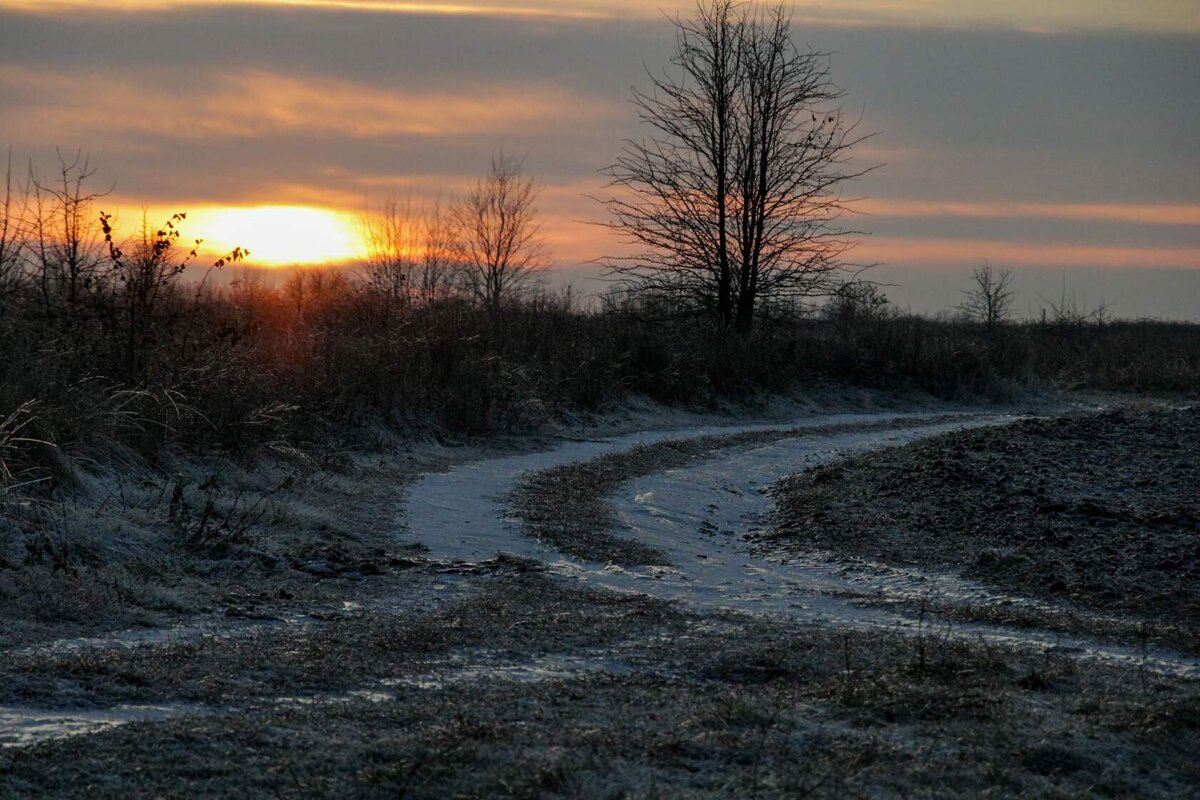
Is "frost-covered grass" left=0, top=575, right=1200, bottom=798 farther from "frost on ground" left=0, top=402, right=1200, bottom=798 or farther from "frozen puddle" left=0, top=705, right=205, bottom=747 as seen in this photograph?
"frozen puddle" left=0, top=705, right=205, bottom=747

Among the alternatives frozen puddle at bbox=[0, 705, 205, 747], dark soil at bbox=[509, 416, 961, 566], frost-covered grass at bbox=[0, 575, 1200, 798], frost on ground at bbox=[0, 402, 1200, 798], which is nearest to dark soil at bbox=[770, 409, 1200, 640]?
frost on ground at bbox=[0, 402, 1200, 798]

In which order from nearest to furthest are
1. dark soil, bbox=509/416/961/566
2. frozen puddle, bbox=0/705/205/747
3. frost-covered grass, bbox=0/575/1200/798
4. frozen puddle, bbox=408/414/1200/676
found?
frost-covered grass, bbox=0/575/1200/798 → frozen puddle, bbox=0/705/205/747 → frozen puddle, bbox=408/414/1200/676 → dark soil, bbox=509/416/961/566

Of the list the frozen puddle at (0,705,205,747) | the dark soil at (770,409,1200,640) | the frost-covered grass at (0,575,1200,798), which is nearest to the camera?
the frost-covered grass at (0,575,1200,798)

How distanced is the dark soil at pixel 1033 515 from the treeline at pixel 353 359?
5.43m

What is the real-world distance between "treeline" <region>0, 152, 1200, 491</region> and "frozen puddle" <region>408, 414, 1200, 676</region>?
2.03m

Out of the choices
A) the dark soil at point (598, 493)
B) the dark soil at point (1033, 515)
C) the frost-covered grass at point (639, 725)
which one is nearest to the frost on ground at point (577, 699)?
the frost-covered grass at point (639, 725)

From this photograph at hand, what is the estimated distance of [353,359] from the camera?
15.8 meters

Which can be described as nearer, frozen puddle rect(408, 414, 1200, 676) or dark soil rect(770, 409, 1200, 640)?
frozen puddle rect(408, 414, 1200, 676)

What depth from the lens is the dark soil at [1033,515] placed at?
7699 millimetres

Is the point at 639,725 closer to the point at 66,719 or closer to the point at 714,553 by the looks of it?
the point at 66,719

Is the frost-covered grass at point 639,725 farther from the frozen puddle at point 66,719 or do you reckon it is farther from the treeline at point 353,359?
the treeline at point 353,359

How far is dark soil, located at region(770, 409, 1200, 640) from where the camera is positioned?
25.3ft

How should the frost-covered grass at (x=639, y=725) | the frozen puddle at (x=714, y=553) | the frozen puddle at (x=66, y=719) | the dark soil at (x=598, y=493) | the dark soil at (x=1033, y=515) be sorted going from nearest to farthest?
the frost-covered grass at (x=639, y=725) → the frozen puddle at (x=66, y=719) → the frozen puddle at (x=714, y=553) → the dark soil at (x=1033, y=515) → the dark soil at (x=598, y=493)

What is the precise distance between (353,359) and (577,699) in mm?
11796
